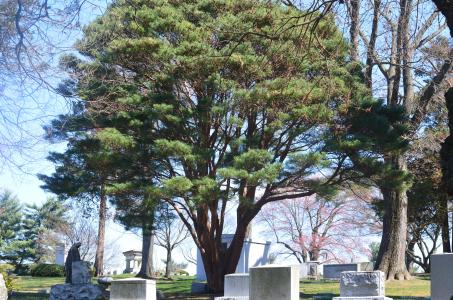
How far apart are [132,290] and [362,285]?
544cm

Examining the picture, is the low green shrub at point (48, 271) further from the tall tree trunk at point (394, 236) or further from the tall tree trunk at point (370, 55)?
the tall tree trunk at point (370, 55)

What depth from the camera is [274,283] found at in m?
12.6

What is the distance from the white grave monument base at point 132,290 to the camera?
15.7 meters

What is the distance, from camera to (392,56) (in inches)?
782

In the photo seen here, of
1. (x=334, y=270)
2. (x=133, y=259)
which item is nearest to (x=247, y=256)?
(x=334, y=270)

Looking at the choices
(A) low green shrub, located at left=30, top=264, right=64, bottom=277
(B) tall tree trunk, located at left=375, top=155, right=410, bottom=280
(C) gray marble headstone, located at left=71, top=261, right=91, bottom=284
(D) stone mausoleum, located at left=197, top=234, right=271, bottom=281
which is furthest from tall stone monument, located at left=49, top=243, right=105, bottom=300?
(A) low green shrub, located at left=30, top=264, right=64, bottom=277

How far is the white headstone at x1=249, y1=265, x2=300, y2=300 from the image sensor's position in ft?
40.9

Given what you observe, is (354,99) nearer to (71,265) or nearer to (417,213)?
(71,265)

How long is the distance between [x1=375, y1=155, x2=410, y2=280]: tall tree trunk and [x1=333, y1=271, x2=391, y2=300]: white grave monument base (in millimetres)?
7011

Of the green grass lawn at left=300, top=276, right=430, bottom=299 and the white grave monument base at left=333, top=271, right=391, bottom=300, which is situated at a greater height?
the white grave monument base at left=333, top=271, right=391, bottom=300

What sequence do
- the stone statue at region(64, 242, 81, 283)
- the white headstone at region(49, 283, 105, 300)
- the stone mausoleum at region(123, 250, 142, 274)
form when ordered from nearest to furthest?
1. the white headstone at region(49, 283, 105, 300)
2. the stone statue at region(64, 242, 81, 283)
3. the stone mausoleum at region(123, 250, 142, 274)

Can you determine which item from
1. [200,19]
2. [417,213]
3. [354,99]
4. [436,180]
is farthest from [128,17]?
[417,213]

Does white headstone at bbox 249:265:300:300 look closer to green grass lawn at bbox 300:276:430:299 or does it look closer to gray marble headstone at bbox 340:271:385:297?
gray marble headstone at bbox 340:271:385:297

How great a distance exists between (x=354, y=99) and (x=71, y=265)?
9777mm
